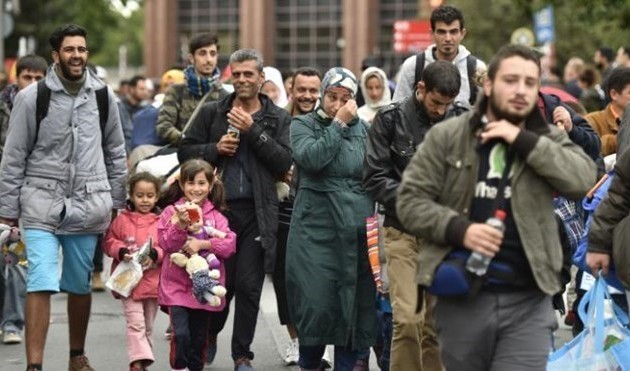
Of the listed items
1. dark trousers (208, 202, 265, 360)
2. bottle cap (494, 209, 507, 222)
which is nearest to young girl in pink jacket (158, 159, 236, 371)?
dark trousers (208, 202, 265, 360)

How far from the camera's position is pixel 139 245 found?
9680 millimetres

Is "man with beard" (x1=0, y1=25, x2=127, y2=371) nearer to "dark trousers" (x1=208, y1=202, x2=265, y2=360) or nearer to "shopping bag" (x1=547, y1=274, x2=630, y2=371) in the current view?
"dark trousers" (x1=208, y1=202, x2=265, y2=360)

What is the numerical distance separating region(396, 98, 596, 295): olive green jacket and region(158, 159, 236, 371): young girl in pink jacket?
3138 millimetres

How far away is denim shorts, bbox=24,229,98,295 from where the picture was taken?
30.5ft

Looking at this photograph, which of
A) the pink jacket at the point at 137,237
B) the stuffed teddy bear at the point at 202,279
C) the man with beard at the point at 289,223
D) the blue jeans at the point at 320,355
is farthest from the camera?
the man with beard at the point at 289,223

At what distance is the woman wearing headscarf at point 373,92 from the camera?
12531mm

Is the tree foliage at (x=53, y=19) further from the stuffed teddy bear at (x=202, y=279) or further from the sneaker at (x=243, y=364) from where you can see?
the stuffed teddy bear at (x=202, y=279)

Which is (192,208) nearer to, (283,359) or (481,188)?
(283,359)

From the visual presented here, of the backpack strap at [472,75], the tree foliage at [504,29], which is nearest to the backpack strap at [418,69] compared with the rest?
the backpack strap at [472,75]

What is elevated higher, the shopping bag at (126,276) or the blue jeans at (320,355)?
the shopping bag at (126,276)

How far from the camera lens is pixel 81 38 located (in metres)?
9.45

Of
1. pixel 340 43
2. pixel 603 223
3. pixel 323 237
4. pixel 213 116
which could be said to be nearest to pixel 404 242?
pixel 323 237

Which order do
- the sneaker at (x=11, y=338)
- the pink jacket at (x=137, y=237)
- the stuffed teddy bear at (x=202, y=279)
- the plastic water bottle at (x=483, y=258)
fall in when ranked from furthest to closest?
the sneaker at (x=11, y=338), the pink jacket at (x=137, y=237), the stuffed teddy bear at (x=202, y=279), the plastic water bottle at (x=483, y=258)

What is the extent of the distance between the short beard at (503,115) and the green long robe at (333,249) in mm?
2654
